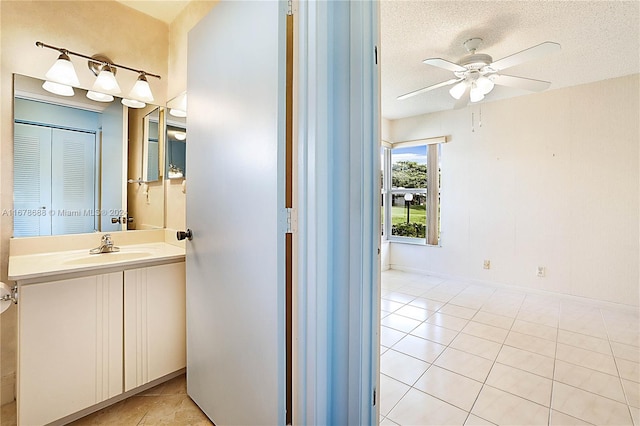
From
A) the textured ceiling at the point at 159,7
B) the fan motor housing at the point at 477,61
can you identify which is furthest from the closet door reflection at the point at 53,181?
the fan motor housing at the point at 477,61

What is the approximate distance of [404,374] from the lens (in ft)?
6.43

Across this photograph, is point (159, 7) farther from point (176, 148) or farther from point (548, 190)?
point (548, 190)

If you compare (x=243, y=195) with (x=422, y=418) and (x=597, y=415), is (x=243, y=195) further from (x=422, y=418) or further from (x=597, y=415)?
(x=597, y=415)

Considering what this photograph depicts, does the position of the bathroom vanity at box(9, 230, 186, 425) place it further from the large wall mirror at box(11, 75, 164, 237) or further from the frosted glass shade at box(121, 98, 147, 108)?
the frosted glass shade at box(121, 98, 147, 108)

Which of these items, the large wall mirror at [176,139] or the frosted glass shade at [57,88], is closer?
the frosted glass shade at [57,88]

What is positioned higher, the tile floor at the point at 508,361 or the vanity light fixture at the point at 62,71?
the vanity light fixture at the point at 62,71

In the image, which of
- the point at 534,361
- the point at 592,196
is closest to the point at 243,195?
the point at 534,361

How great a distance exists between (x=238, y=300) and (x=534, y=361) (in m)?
2.19

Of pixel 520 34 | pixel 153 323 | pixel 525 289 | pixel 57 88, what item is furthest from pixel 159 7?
pixel 525 289

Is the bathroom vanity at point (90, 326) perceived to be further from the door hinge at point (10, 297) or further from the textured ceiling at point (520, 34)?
the textured ceiling at point (520, 34)

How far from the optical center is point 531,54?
76.2 inches

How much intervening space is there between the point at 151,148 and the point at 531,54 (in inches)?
106

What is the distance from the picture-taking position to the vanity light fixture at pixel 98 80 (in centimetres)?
169

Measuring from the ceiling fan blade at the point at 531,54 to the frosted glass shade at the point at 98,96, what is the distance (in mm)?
2678
